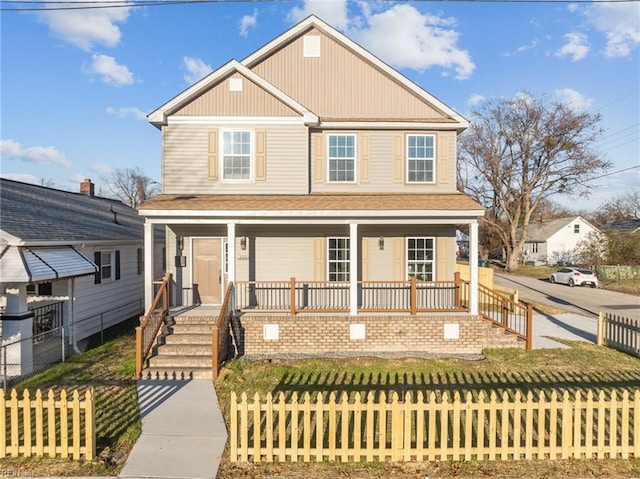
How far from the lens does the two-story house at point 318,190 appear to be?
10898 millimetres

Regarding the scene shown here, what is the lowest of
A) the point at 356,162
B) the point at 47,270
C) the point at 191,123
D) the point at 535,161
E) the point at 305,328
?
the point at 305,328

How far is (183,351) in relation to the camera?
370 inches

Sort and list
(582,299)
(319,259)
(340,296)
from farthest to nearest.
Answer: (582,299) < (319,259) < (340,296)

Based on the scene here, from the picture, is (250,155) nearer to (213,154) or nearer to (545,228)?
(213,154)

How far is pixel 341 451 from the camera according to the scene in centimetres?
539

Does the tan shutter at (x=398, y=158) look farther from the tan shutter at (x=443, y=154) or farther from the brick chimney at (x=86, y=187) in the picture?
the brick chimney at (x=86, y=187)

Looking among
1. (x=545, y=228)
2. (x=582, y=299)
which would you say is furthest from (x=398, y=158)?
(x=545, y=228)

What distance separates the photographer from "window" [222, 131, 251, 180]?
12305 millimetres

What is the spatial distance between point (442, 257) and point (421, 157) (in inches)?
131

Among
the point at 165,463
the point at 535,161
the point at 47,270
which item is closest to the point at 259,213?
the point at 47,270

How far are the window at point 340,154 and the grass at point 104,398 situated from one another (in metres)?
7.90

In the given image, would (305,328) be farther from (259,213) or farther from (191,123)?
(191,123)

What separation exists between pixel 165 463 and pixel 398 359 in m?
6.35

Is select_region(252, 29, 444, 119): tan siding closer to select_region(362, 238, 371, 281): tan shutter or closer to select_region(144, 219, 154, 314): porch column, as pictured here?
select_region(362, 238, 371, 281): tan shutter
